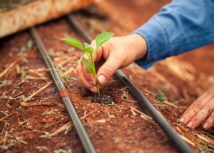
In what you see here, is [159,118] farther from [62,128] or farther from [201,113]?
[62,128]

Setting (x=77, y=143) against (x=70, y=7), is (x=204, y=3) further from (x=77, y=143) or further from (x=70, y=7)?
(x=70, y=7)

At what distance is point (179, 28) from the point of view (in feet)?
6.65

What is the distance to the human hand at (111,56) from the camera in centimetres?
156

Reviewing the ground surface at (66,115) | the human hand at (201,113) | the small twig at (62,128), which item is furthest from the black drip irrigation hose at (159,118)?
the small twig at (62,128)

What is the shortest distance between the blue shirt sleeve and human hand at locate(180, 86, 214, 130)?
2.02ft

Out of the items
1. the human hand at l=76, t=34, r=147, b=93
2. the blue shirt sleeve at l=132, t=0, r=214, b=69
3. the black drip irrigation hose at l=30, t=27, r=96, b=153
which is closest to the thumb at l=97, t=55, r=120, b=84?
the human hand at l=76, t=34, r=147, b=93

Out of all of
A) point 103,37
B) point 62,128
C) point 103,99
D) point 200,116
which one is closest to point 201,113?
point 200,116

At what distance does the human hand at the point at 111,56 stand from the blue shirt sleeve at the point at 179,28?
24 centimetres

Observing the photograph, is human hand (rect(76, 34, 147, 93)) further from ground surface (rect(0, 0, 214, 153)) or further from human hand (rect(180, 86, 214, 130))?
human hand (rect(180, 86, 214, 130))

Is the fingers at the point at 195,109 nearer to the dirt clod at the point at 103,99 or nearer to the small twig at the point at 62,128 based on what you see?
the dirt clod at the point at 103,99

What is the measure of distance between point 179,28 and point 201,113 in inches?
36.2

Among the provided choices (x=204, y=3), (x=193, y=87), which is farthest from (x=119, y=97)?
(x=193, y=87)

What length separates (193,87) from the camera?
327cm

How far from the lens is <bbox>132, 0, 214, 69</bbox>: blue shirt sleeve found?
197cm
